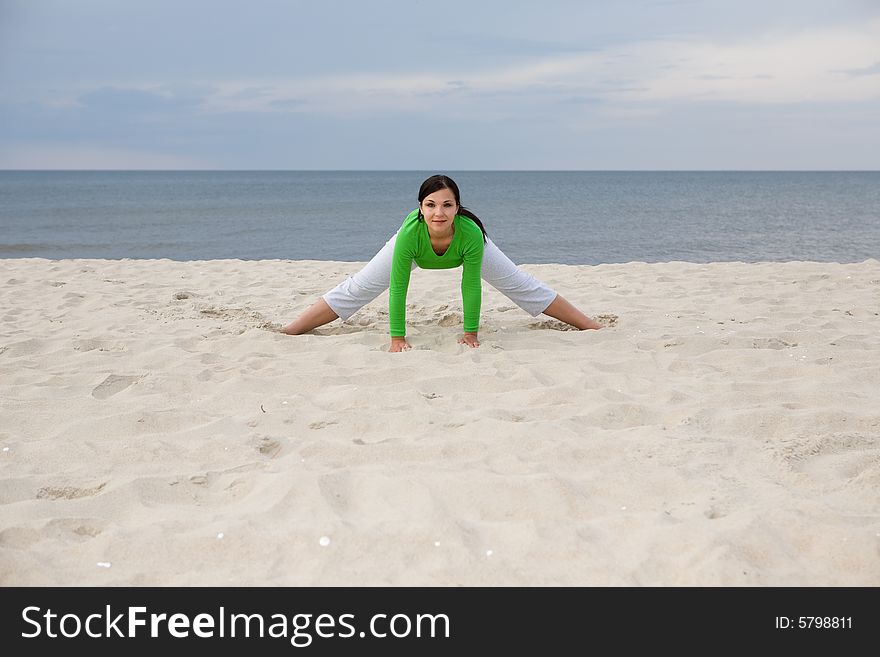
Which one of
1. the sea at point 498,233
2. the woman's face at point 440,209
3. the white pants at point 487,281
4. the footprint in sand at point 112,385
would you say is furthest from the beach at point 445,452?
the sea at point 498,233

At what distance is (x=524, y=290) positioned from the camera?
5359mm

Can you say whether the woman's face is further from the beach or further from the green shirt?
the beach

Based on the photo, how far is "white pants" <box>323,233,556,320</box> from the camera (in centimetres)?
514

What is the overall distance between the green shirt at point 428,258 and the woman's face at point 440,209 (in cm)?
14

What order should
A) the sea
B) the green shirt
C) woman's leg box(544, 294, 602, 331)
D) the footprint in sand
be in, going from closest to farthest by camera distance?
the footprint in sand, the green shirt, woman's leg box(544, 294, 602, 331), the sea

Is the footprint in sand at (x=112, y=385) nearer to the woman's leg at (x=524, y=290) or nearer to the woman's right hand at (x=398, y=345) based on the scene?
the woman's right hand at (x=398, y=345)

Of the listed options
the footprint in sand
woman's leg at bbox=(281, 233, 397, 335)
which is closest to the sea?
woman's leg at bbox=(281, 233, 397, 335)

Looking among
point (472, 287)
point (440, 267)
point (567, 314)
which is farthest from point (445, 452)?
point (567, 314)

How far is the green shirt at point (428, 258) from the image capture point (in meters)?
4.70

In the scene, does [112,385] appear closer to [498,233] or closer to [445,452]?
[445,452]

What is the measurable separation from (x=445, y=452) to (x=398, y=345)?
1.72 metres

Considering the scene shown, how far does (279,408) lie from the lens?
3.76 m
